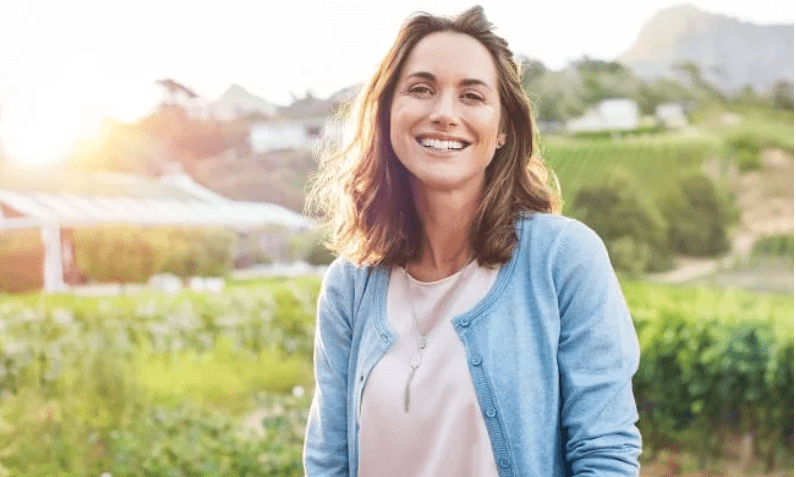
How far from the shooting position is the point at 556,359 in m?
1.29

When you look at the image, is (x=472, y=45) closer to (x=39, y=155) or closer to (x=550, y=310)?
(x=550, y=310)

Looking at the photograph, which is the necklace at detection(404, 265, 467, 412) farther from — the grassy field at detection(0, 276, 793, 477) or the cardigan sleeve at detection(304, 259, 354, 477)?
the grassy field at detection(0, 276, 793, 477)

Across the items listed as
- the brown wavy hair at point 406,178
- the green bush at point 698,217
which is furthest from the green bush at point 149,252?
the brown wavy hair at point 406,178

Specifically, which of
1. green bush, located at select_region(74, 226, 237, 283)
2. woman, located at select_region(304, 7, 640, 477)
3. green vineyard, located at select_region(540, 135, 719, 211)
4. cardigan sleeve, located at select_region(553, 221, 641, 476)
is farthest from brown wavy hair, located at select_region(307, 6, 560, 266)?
green vineyard, located at select_region(540, 135, 719, 211)

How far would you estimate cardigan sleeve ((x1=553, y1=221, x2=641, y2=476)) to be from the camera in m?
1.25

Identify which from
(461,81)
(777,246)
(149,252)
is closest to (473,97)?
(461,81)

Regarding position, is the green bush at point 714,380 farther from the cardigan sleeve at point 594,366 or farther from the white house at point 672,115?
the cardigan sleeve at point 594,366

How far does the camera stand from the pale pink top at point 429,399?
129cm

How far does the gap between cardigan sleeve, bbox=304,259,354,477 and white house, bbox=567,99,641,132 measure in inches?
106

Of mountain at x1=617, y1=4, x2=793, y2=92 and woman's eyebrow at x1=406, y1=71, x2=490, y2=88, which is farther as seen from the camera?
mountain at x1=617, y1=4, x2=793, y2=92

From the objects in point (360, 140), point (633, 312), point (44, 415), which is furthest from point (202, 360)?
point (360, 140)

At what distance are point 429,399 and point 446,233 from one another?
0.87 feet

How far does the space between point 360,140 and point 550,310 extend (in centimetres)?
46

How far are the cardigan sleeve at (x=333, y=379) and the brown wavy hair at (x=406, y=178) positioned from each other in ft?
0.22
